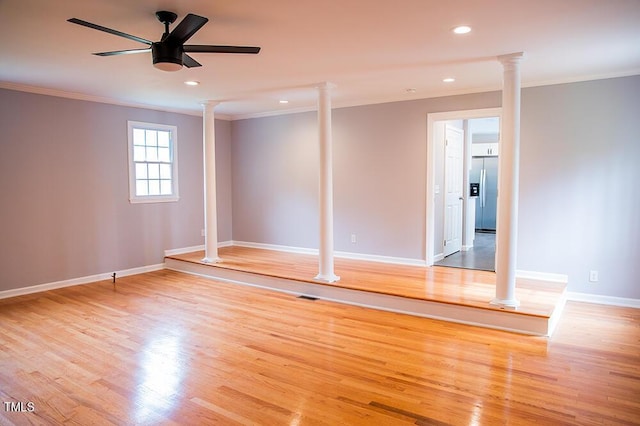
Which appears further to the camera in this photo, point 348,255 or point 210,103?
point 348,255

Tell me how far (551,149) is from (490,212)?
530 cm

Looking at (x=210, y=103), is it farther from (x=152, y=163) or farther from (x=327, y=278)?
Result: (x=327, y=278)

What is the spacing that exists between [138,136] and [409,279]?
184 inches

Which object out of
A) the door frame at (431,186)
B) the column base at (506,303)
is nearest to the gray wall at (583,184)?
the door frame at (431,186)

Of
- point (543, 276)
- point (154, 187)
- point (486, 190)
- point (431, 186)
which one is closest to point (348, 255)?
point (431, 186)

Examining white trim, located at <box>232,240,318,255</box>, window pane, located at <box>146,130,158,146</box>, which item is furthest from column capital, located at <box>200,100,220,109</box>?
white trim, located at <box>232,240,318,255</box>

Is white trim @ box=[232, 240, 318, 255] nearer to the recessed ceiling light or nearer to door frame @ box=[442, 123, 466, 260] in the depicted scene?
door frame @ box=[442, 123, 466, 260]

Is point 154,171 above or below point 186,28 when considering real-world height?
below

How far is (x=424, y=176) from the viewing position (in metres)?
5.92

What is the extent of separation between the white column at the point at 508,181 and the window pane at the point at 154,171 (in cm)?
521

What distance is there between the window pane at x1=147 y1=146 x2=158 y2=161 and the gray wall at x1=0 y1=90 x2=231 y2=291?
0.40 meters

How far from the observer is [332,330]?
405 centimetres

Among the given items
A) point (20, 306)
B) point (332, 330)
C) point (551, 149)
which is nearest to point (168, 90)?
point (20, 306)

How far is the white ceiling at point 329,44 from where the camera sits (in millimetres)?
2805
